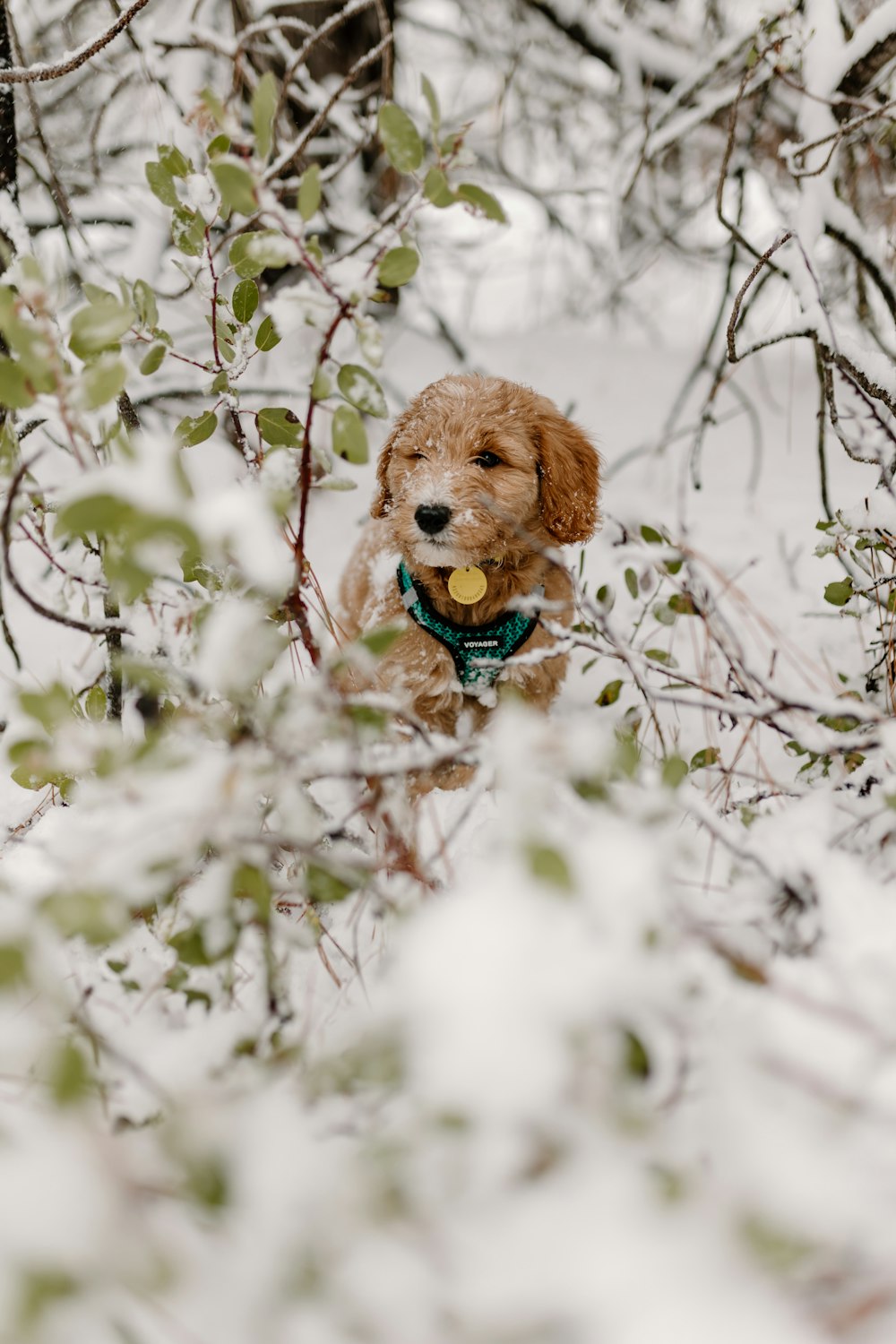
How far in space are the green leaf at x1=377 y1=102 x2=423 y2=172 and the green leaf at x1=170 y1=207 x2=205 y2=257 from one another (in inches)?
23.5

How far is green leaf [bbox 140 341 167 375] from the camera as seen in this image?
150cm

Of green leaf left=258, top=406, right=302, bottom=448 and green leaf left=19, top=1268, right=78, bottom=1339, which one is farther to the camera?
green leaf left=258, top=406, right=302, bottom=448

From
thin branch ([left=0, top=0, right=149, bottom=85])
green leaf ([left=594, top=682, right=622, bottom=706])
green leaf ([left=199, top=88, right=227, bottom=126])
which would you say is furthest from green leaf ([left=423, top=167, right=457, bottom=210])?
green leaf ([left=594, top=682, right=622, bottom=706])

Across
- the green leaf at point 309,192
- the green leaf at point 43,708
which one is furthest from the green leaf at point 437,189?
the green leaf at point 43,708

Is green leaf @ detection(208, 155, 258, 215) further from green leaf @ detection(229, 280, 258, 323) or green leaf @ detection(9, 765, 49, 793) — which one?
green leaf @ detection(9, 765, 49, 793)

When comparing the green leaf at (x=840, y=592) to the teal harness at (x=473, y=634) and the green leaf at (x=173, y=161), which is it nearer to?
the teal harness at (x=473, y=634)

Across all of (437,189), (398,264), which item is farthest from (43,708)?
(437,189)

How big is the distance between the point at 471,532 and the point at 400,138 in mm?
1156

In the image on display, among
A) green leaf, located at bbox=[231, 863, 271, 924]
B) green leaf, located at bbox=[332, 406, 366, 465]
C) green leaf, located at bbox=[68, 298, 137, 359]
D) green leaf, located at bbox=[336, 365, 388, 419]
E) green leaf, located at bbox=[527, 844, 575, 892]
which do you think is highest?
green leaf, located at bbox=[336, 365, 388, 419]

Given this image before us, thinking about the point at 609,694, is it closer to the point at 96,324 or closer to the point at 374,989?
the point at 374,989

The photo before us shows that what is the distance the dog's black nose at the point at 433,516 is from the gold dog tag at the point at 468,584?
0.20 metres

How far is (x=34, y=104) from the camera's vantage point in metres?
2.27

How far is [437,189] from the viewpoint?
50.7 inches

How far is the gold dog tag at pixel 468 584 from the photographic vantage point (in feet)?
8.31
